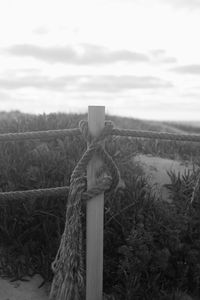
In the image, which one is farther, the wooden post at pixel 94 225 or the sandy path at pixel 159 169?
the sandy path at pixel 159 169

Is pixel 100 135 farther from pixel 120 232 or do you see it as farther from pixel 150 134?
pixel 120 232

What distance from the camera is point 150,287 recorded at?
12.7 ft

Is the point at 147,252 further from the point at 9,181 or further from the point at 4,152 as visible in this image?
the point at 4,152

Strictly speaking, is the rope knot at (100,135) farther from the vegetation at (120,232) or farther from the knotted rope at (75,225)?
the vegetation at (120,232)

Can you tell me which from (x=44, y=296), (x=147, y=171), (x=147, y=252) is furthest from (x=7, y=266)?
(x=147, y=171)

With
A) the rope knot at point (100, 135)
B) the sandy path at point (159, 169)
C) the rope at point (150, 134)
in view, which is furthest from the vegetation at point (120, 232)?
the rope knot at point (100, 135)

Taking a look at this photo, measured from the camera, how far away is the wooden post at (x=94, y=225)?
3230 millimetres

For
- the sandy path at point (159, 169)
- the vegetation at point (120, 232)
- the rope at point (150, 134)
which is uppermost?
the rope at point (150, 134)

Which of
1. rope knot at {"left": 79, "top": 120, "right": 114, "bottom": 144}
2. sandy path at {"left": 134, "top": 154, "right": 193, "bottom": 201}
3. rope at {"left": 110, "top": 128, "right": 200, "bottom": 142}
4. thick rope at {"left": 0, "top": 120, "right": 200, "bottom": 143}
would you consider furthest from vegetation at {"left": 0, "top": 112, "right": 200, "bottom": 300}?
rope knot at {"left": 79, "top": 120, "right": 114, "bottom": 144}

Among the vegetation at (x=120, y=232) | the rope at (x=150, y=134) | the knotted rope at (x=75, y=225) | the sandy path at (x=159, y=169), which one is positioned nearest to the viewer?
the knotted rope at (x=75, y=225)

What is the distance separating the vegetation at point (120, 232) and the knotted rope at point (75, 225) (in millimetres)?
680

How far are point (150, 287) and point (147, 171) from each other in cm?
215

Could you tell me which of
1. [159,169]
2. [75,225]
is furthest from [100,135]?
[159,169]

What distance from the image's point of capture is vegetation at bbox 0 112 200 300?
3.91 m
